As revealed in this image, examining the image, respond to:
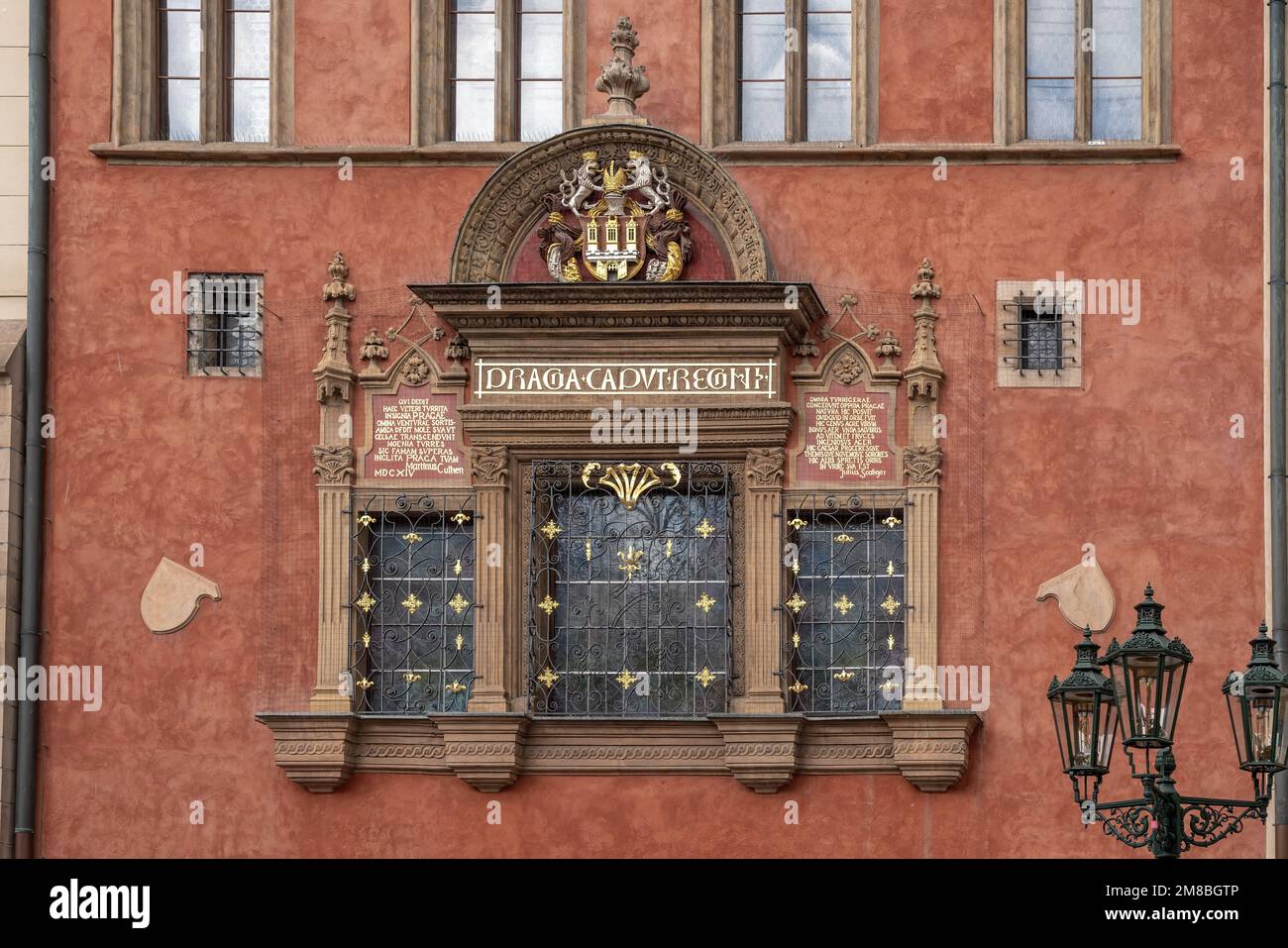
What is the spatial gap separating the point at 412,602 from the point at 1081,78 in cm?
621

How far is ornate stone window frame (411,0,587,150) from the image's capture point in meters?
21.4

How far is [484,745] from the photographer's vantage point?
2050 cm

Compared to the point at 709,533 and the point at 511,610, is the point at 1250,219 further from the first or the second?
the point at 511,610

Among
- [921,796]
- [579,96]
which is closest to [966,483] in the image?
[921,796]

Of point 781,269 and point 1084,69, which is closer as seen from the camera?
point 781,269

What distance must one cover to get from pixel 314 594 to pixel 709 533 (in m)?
2.89

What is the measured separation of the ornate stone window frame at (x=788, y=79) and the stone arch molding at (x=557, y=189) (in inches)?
15.2

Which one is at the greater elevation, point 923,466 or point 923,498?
point 923,466

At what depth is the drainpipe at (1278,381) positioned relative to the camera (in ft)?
66.4

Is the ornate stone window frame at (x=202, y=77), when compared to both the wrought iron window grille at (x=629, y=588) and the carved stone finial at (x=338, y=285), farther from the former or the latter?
the wrought iron window grille at (x=629, y=588)

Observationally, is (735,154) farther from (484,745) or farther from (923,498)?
(484,745)

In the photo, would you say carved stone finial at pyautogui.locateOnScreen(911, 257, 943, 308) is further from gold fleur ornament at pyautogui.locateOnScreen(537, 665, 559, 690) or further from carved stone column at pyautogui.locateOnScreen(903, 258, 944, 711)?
gold fleur ornament at pyautogui.locateOnScreen(537, 665, 559, 690)

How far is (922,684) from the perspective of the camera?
20.5 meters

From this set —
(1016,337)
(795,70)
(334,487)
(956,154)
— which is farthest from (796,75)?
(334,487)
